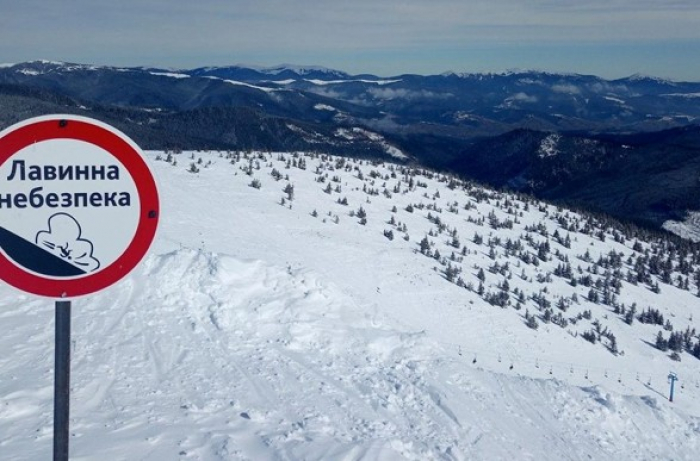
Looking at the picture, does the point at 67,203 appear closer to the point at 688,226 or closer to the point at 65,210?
the point at 65,210

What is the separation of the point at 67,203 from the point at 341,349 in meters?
6.48

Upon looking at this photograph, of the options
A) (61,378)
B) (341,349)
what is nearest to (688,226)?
(341,349)

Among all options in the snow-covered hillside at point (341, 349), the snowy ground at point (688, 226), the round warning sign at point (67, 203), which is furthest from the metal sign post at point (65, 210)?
the snowy ground at point (688, 226)

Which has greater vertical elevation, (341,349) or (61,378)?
(61,378)

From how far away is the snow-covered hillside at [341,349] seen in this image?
642 cm

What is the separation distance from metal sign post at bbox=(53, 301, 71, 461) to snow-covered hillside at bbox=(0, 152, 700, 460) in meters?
2.80

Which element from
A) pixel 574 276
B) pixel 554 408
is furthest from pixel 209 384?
pixel 574 276

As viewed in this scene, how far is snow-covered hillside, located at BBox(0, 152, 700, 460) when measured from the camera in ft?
21.1

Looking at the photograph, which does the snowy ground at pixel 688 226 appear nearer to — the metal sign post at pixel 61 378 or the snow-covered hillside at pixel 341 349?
the snow-covered hillside at pixel 341 349

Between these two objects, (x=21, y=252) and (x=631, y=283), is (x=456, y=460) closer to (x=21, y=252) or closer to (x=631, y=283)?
(x=21, y=252)

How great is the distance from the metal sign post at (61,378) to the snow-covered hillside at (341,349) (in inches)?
110

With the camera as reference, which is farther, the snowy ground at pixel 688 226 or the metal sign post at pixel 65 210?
the snowy ground at pixel 688 226

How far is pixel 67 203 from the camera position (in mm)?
2779

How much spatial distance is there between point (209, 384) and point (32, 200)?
4919mm
